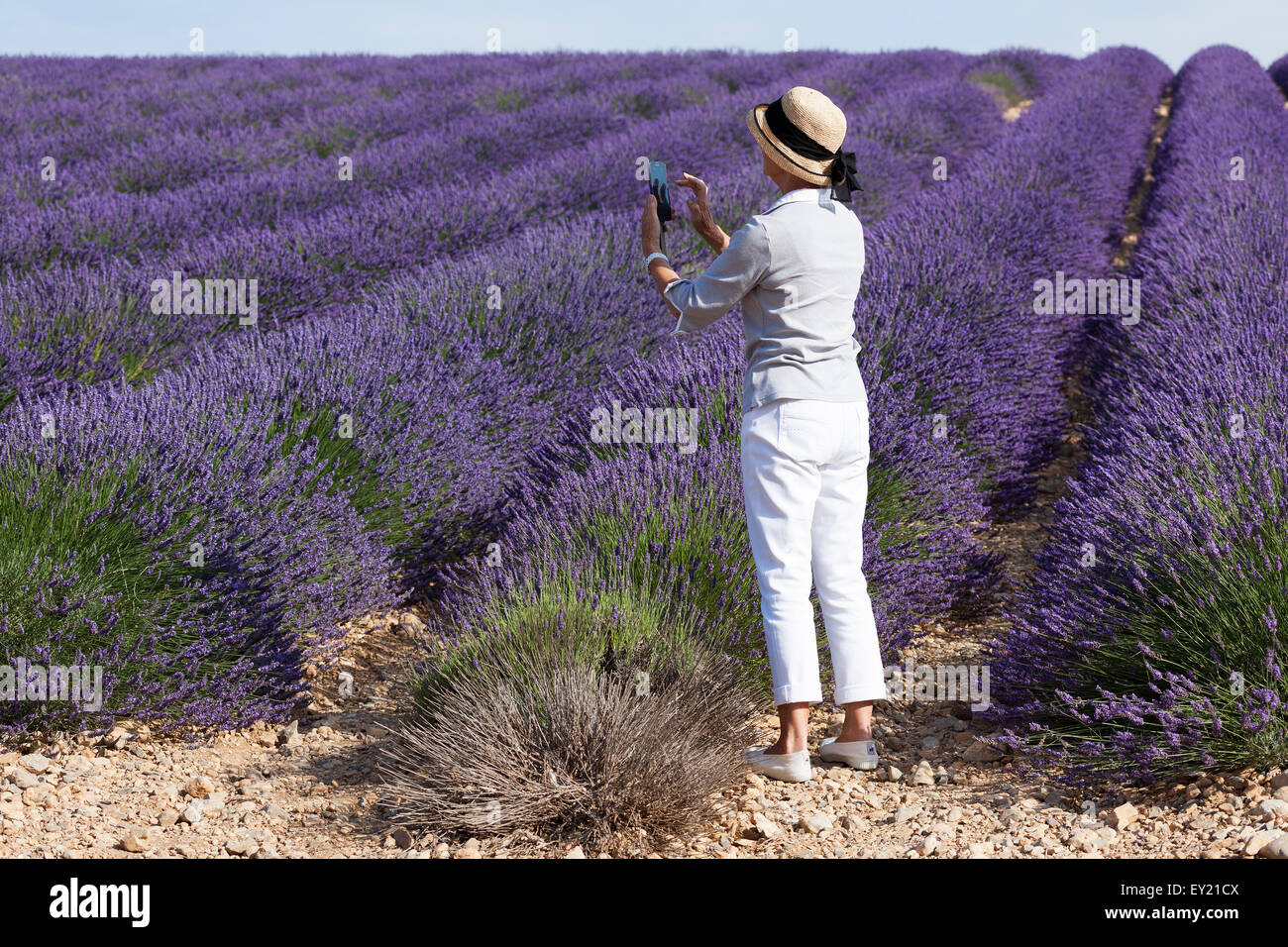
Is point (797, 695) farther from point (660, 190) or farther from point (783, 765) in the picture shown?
point (660, 190)

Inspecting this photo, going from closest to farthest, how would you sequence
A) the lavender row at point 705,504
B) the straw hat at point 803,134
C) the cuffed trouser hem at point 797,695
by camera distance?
the straw hat at point 803,134 → the cuffed trouser hem at point 797,695 → the lavender row at point 705,504

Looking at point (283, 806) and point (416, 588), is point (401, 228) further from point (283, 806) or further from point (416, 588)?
point (283, 806)

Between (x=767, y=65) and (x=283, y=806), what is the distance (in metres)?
15.8

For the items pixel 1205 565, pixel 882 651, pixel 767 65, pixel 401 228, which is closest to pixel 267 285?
pixel 401 228

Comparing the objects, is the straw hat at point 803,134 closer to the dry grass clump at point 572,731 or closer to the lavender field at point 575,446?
the lavender field at point 575,446

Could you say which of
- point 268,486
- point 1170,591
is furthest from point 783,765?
point 268,486

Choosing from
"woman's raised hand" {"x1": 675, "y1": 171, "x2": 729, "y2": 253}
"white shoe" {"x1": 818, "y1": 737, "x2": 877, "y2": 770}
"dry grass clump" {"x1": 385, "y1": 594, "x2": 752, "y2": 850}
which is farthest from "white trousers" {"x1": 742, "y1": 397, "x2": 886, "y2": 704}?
"woman's raised hand" {"x1": 675, "y1": 171, "x2": 729, "y2": 253}

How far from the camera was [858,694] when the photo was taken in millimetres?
2477

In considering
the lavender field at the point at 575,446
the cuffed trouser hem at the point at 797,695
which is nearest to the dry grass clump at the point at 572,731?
the lavender field at the point at 575,446

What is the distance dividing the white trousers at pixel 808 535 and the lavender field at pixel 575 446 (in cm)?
24

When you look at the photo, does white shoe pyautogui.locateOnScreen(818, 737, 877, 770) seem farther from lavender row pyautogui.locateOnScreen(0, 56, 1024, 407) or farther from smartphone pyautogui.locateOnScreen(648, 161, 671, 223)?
lavender row pyautogui.locateOnScreen(0, 56, 1024, 407)

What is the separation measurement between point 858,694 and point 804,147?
1.18 meters

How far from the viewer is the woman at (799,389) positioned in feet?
7.51
